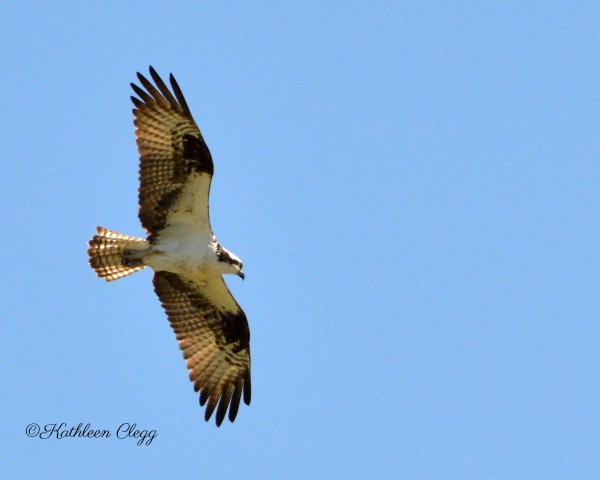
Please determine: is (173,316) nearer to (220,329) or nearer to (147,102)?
(220,329)

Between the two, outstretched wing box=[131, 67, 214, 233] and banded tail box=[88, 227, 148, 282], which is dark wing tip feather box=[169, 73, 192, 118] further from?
banded tail box=[88, 227, 148, 282]

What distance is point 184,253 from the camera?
15305mm

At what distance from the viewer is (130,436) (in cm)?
1592

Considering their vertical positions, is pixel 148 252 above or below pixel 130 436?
above

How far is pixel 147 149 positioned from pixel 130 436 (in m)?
3.69

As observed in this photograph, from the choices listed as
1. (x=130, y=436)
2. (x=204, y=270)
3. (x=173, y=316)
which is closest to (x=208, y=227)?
(x=204, y=270)

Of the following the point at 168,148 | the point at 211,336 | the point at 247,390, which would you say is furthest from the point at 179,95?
the point at 247,390

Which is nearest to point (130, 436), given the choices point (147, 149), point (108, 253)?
point (108, 253)

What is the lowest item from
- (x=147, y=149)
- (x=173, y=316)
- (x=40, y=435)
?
(x=40, y=435)

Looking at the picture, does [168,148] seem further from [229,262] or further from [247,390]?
[247,390]

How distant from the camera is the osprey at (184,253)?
15.0 meters

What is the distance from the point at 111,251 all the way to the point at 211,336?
71.9 inches

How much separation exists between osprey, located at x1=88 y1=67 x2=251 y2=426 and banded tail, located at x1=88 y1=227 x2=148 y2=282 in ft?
0.04

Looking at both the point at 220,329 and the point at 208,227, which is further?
the point at 220,329
